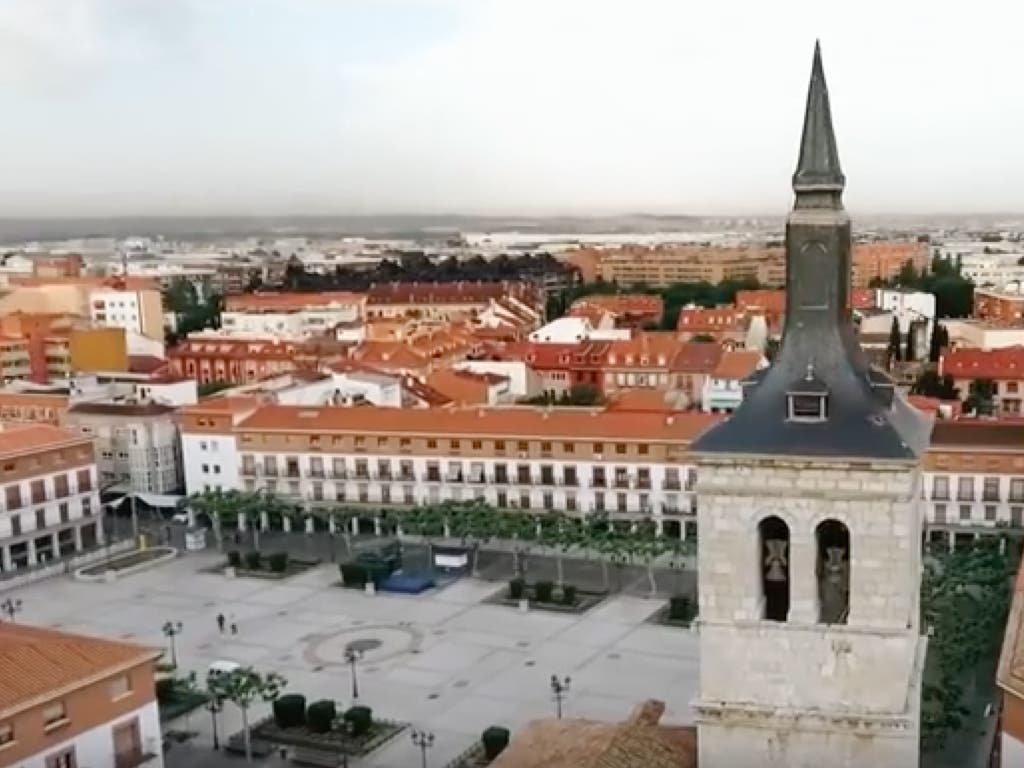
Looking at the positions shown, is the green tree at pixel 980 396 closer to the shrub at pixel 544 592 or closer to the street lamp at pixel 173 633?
the shrub at pixel 544 592

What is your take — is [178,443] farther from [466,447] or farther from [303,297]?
[303,297]

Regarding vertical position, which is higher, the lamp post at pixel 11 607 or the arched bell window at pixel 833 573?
the arched bell window at pixel 833 573

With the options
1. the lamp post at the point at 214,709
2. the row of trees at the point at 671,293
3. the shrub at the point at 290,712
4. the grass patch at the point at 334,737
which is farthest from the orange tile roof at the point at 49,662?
the row of trees at the point at 671,293

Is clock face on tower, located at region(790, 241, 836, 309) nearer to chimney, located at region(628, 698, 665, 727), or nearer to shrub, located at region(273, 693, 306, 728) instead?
chimney, located at region(628, 698, 665, 727)

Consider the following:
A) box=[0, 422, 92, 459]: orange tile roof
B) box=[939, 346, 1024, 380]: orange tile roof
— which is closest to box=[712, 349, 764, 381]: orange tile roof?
box=[939, 346, 1024, 380]: orange tile roof

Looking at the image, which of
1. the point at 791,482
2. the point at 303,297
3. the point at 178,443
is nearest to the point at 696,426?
the point at 178,443

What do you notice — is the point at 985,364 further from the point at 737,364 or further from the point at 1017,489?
the point at 1017,489
